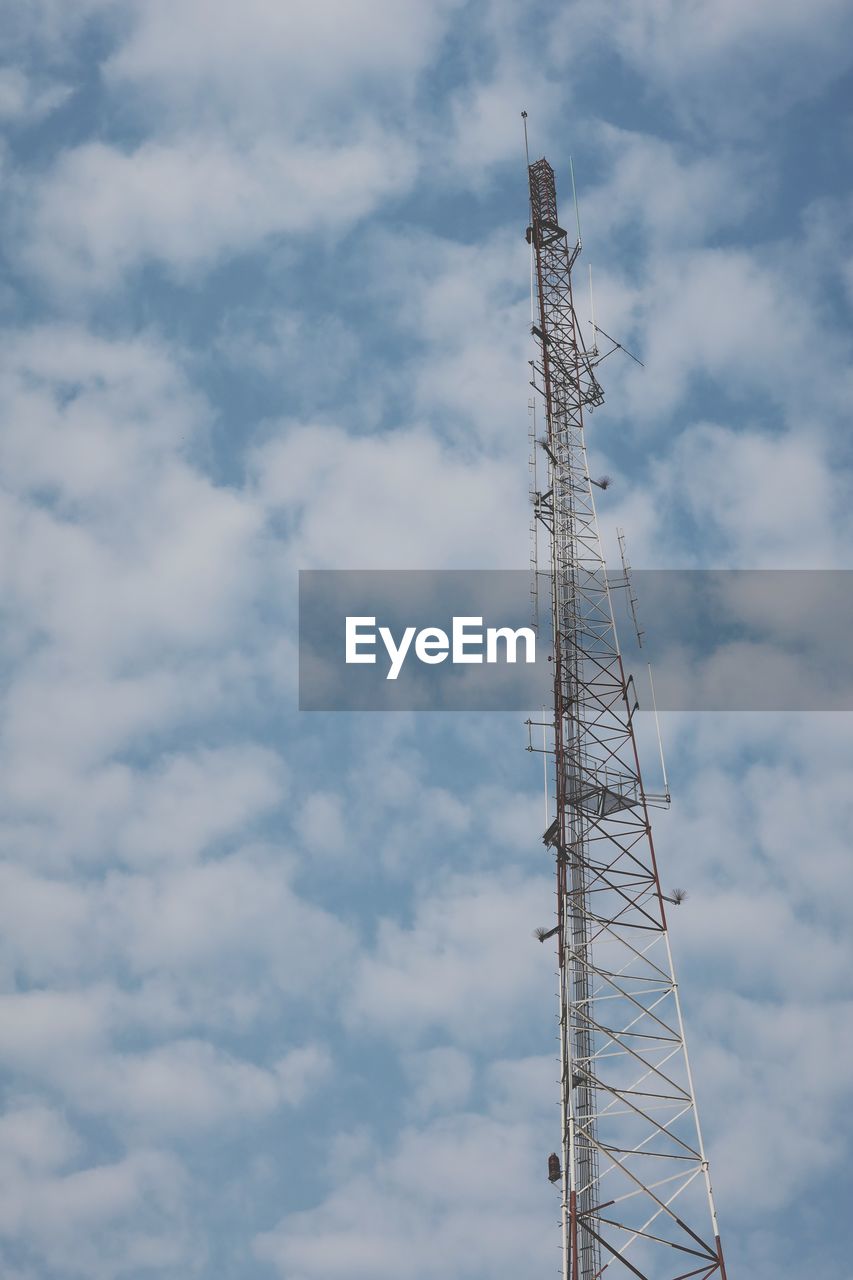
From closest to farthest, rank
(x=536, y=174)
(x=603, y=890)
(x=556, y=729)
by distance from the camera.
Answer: (x=603, y=890)
(x=556, y=729)
(x=536, y=174)

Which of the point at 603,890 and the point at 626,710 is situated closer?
the point at 603,890

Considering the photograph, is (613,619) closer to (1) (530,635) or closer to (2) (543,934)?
(1) (530,635)

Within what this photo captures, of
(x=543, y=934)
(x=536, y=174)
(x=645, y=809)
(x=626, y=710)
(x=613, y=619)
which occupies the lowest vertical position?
(x=543, y=934)

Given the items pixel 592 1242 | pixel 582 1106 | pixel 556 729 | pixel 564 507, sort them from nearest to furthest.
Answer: pixel 592 1242 < pixel 582 1106 < pixel 556 729 < pixel 564 507

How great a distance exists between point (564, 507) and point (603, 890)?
17.4m

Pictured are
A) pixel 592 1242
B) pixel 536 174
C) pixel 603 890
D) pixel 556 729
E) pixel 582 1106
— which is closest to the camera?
pixel 592 1242

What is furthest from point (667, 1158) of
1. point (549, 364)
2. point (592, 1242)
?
point (549, 364)

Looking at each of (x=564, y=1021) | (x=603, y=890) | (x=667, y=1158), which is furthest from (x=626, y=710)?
(x=667, y=1158)

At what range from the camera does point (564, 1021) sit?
51.9 m

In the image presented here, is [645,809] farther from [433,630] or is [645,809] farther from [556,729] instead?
[433,630]

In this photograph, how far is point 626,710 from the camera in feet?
192

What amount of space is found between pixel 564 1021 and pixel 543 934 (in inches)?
137

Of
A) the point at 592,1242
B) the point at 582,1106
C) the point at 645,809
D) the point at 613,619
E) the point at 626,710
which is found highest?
the point at 613,619

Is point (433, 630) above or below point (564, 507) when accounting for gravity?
below
